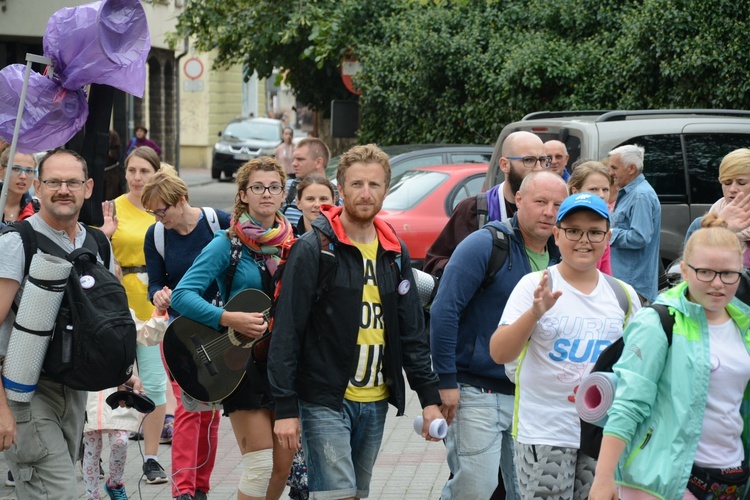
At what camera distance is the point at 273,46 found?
73.4 ft

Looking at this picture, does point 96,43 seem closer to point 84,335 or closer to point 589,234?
point 84,335

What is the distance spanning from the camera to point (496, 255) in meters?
5.09

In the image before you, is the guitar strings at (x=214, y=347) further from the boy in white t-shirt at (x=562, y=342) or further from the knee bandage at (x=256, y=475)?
the boy in white t-shirt at (x=562, y=342)

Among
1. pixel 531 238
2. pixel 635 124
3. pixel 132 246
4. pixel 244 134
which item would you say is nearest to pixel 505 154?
pixel 531 238

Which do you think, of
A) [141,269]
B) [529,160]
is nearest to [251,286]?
[529,160]

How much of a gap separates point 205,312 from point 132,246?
1984 millimetres

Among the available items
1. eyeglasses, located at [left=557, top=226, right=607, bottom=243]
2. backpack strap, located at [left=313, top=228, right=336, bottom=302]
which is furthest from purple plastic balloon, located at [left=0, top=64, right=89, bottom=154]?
eyeglasses, located at [left=557, top=226, right=607, bottom=243]

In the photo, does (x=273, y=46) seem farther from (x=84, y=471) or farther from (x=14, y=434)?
(x=14, y=434)

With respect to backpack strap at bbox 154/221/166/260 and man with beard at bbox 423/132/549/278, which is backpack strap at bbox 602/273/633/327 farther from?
backpack strap at bbox 154/221/166/260

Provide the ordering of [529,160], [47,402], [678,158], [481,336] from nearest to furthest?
[47,402], [481,336], [529,160], [678,158]

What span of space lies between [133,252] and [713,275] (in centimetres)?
453

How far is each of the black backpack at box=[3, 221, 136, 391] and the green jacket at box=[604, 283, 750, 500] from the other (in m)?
2.01

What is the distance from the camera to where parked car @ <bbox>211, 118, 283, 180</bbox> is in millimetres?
37344

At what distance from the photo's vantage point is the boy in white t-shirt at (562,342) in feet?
14.6
